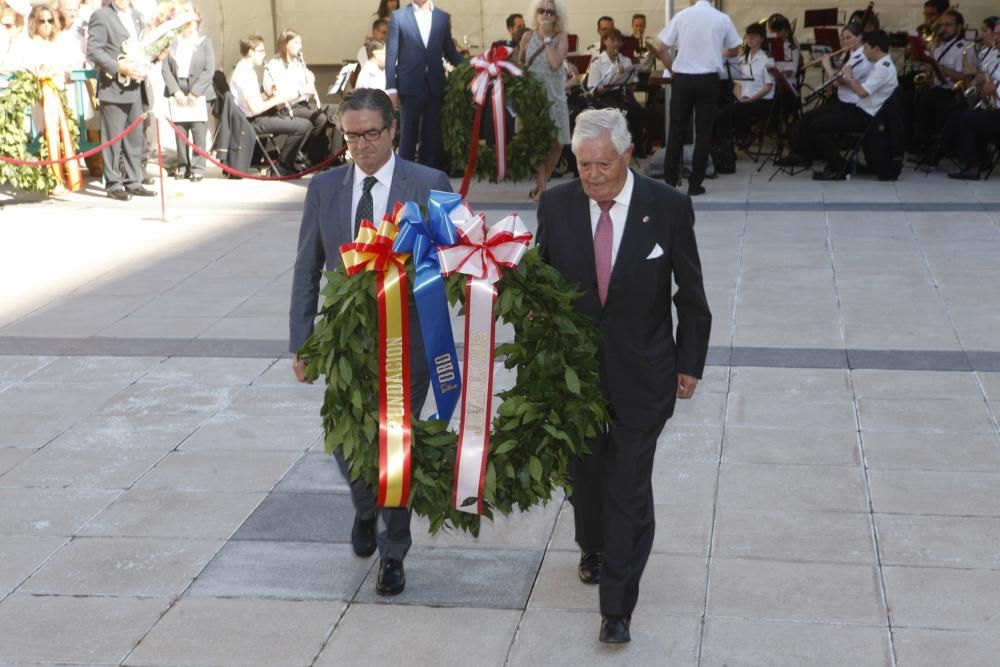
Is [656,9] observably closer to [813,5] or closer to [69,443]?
[813,5]

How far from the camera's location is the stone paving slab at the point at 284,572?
5.05 m

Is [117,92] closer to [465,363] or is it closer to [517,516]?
[517,516]

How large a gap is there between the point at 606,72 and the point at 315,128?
3.38 meters

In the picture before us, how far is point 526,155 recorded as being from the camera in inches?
502

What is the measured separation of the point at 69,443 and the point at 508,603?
290 cm

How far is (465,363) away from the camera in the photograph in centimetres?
458

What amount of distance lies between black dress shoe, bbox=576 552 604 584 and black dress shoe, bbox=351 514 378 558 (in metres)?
0.84

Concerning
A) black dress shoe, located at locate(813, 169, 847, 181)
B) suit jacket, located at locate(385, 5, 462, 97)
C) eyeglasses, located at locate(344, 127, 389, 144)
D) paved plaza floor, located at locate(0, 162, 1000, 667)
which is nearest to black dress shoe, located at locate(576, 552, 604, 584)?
paved plaza floor, located at locate(0, 162, 1000, 667)

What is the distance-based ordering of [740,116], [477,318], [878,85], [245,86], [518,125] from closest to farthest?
[477,318] → [518,125] → [878,85] → [245,86] → [740,116]

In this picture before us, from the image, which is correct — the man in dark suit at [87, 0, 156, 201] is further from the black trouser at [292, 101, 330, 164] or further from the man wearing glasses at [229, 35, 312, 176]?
the black trouser at [292, 101, 330, 164]

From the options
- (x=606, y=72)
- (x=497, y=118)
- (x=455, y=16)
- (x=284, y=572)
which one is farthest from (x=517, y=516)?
(x=455, y=16)

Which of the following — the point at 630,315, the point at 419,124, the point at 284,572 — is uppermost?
the point at 630,315

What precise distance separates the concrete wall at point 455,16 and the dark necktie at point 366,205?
508 inches

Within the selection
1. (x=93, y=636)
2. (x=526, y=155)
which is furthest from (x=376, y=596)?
(x=526, y=155)
